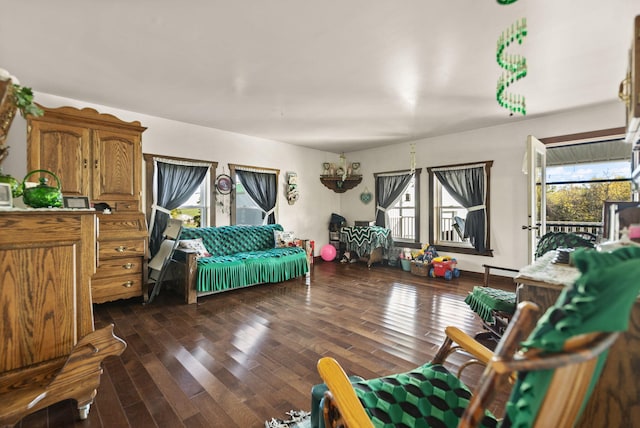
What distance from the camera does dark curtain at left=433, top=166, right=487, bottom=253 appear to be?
16.4 ft

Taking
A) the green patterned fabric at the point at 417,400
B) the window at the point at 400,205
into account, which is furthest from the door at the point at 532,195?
the green patterned fabric at the point at 417,400

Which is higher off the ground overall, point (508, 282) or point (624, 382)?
point (624, 382)

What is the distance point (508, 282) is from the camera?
4.62 metres

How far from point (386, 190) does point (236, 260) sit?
3.74 metres

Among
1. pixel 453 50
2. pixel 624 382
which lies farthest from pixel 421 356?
pixel 453 50

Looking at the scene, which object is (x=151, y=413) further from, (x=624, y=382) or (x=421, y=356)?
(x=624, y=382)

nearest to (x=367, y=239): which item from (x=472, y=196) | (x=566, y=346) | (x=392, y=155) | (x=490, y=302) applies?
(x=392, y=155)

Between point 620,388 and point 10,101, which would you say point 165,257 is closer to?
point 10,101

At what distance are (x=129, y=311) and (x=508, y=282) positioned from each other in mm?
5400

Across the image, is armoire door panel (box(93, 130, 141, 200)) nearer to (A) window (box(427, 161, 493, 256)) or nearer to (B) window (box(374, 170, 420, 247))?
(B) window (box(374, 170, 420, 247))

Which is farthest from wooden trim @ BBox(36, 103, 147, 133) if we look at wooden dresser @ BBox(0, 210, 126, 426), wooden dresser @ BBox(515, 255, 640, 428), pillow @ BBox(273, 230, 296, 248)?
wooden dresser @ BBox(515, 255, 640, 428)

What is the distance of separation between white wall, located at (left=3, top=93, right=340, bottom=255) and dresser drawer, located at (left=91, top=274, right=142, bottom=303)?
1618mm

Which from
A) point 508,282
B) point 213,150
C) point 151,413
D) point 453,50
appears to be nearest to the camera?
point 151,413

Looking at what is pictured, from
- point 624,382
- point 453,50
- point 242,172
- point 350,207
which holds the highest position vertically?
point 453,50
